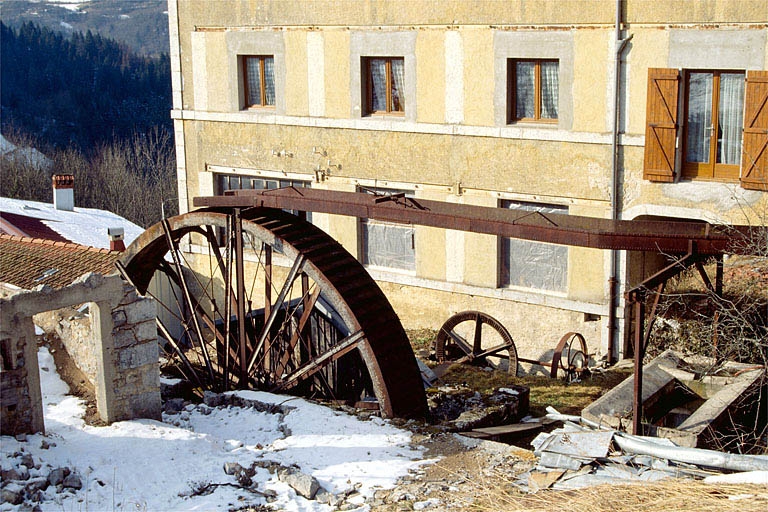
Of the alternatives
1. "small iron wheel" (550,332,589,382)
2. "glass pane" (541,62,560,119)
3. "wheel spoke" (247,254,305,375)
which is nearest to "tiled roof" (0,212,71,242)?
"wheel spoke" (247,254,305,375)

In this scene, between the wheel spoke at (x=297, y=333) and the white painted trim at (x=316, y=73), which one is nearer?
the wheel spoke at (x=297, y=333)

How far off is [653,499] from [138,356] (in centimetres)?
575

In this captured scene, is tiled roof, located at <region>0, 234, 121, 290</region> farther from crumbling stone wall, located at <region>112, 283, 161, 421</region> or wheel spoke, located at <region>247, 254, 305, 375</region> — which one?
crumbling stone wall, located at <region>112, 283, 161, 421</region>

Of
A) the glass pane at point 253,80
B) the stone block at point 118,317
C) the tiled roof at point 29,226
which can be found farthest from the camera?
the tiled roof at point 29,226

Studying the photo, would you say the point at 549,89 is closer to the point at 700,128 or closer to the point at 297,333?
the point at 700,128

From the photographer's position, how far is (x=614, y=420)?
34.7 feet

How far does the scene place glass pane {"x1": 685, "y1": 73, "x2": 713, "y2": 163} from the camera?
14.0 m

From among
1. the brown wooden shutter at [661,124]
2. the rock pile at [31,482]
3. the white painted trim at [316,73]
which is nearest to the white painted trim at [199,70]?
the white painted trim at [316,73]

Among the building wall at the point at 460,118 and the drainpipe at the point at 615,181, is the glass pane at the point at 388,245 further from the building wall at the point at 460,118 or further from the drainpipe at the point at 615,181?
the drainpipe at the point at 615,181

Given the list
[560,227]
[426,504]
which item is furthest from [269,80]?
[426,504]

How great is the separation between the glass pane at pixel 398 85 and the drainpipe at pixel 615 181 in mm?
3948

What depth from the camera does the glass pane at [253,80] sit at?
18.6m

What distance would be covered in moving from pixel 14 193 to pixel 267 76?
24099 mm

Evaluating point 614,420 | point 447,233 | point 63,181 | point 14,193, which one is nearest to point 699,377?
point 614,420
